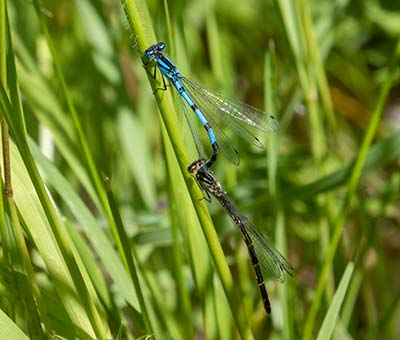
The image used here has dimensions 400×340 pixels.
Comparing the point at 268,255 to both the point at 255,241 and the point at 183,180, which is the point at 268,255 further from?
the point at 183,180

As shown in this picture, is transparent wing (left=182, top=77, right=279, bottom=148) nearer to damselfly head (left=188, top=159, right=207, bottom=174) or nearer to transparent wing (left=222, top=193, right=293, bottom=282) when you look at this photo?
transparent wing (left=222, top=193, right=293, bottom=282)

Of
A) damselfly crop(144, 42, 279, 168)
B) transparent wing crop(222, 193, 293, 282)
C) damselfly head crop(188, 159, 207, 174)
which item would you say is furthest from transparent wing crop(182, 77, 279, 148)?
damselfly head crop(188, 159, 207, 174)

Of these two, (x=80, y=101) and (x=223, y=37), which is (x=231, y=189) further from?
(x=223, y=37)

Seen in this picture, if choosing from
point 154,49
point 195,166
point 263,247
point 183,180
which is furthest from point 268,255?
point 154,49

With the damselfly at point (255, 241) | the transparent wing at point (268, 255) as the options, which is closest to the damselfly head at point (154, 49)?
the damselfly at point (255, 241)

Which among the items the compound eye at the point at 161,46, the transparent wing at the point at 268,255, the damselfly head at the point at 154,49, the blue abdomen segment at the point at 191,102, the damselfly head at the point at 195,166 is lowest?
the transparent wing at the point at 268,255

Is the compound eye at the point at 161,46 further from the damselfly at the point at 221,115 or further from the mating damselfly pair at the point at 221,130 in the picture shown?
the damselfly at the point at 221,115
